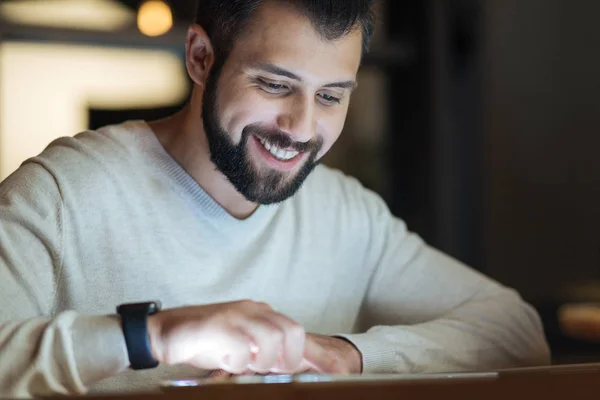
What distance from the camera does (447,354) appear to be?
32.3 inches

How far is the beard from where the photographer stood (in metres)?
0.82

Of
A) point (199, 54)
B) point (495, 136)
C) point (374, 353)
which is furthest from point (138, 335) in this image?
point (495, 136)

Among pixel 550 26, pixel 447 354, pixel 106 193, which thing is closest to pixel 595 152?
pixel 550 26

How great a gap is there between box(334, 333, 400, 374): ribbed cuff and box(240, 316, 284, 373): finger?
15 cm

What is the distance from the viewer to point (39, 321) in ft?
2.02

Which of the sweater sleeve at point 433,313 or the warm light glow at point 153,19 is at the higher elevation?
the warm light glow at point 153,19

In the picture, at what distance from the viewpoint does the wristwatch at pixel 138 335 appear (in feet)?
1.97

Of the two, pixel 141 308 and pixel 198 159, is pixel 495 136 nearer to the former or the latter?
pixel 198 159

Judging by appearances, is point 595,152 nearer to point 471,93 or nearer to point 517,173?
point 517,173

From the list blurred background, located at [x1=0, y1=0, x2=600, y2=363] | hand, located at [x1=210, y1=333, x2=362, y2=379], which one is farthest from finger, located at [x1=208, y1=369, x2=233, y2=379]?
blurred background, located at [x1=0, y1=0, x2=600, y2=363]

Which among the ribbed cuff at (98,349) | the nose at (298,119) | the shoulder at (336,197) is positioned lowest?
the ribbed cuff at (98,349)

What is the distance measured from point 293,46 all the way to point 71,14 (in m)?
0.86

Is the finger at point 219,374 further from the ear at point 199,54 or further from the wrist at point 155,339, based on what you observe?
the ear at point 199,54

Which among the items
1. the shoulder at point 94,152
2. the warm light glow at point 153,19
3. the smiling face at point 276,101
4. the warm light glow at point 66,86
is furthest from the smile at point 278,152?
the warm light glow at point 153,19
